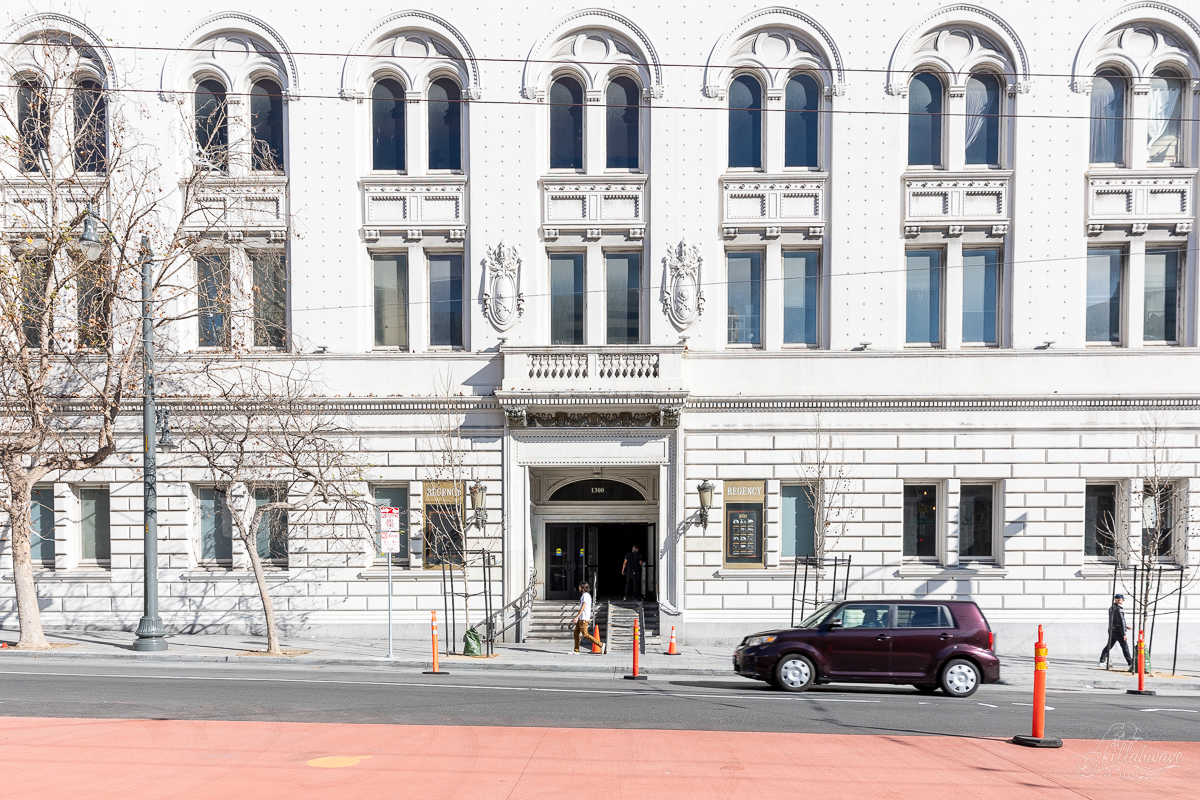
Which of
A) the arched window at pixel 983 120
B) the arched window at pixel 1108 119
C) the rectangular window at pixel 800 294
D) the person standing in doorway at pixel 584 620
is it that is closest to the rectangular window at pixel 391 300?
the person standing in doorway at pixel 584 620

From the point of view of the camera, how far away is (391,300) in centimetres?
2272

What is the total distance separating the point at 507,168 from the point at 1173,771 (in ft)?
59.3

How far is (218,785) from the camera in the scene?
891cm

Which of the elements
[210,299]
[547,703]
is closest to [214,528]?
[210,299]

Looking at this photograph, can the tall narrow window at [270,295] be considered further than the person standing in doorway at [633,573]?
No

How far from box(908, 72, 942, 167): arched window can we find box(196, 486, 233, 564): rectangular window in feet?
65.0

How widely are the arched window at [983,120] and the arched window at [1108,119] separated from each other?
2417 mm

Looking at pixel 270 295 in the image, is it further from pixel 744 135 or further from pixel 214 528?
pixel 744 135

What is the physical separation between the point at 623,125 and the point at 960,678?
595 inches

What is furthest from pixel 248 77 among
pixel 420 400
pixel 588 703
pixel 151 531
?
pixel 588 703

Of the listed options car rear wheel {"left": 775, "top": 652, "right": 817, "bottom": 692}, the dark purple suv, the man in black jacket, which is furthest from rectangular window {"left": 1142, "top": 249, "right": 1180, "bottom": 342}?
car rear wheel {"left": 775, "top": 652, "right": 817, "bottom": 692}

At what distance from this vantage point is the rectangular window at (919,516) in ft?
72.5

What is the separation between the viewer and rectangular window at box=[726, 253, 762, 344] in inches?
881

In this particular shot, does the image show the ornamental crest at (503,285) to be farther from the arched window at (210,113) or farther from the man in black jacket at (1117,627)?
the man in black jacket at (1117,627)
